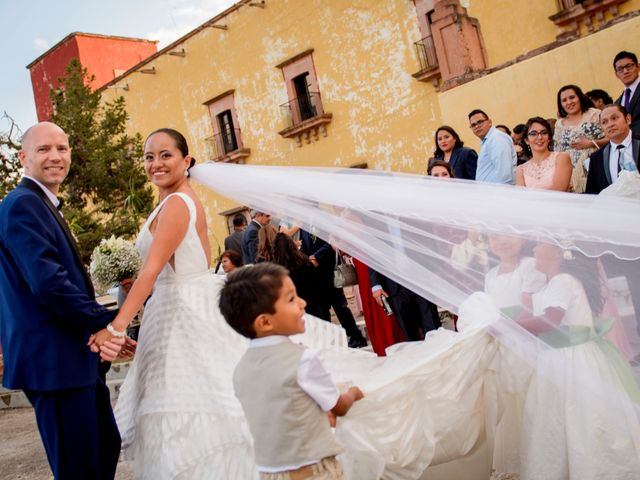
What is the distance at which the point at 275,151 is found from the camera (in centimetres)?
2070

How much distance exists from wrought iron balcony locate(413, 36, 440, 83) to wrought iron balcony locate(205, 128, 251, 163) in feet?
23.0

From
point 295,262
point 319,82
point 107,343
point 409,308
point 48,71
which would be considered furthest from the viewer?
point 48,71

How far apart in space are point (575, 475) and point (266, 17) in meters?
19.0

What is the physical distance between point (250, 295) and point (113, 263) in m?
1.39

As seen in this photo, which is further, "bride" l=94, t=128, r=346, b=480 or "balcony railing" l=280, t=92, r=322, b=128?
"balcony railing" l=280, t=92, r=322, b=128

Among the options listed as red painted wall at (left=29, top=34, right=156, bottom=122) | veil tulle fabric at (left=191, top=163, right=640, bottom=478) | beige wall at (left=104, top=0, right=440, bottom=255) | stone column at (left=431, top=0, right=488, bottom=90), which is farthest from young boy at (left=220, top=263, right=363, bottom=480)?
red painted wall at (left=29, top=34, right=156, bottom=122)

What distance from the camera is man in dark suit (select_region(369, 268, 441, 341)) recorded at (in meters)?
5.15

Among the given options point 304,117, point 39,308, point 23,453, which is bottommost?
point 23,453

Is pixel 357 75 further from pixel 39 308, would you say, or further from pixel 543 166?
pixel 39 308

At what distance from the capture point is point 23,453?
5.57 meters

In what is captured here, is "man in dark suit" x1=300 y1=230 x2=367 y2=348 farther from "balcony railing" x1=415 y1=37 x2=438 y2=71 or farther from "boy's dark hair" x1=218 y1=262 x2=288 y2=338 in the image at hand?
"balcony railing" x1=415 y1=37 x2=438 y2=71

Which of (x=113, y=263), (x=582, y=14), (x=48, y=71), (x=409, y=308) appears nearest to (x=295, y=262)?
(x=409, y=308)

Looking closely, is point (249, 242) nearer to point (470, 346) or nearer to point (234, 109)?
point (470, 346)

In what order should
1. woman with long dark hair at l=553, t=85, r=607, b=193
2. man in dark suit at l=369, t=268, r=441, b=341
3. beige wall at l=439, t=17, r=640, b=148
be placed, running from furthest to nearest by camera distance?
beige wall at l=439, t=17, r=640, b=148 < woman with long dark hair at l=553, t=85, r=607, b=193 < man in dark suit at l=369, t=268, r=441, b=341
